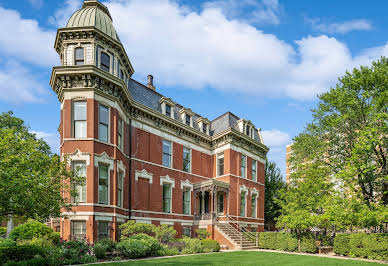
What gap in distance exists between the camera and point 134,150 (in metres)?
23.5

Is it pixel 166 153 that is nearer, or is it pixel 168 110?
pixel 166 153

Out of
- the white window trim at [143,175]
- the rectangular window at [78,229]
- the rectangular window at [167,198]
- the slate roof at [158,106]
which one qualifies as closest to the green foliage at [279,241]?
the rectangular window at [167,198]

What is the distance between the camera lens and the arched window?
19.6 meters

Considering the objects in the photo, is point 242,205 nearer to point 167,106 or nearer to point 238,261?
point 167,106

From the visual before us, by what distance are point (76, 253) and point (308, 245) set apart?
16.6 meters

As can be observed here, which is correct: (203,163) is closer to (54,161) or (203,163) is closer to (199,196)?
(199,196)

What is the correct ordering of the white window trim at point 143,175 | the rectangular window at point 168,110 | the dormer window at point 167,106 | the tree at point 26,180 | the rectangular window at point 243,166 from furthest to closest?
the rectangular window at point 243,166
the rectangular window at point 168,110
the dormer window at point 167,106
the white window trim at point 143,175
the tree at point 26,180

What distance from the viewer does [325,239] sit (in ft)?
80.8

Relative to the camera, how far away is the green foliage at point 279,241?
2400 cm

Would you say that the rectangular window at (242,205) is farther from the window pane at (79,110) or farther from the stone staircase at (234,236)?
the window pane at (79,110)

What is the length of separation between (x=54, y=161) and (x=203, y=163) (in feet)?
63.8

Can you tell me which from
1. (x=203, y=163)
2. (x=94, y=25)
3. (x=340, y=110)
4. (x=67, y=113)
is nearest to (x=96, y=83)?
(x=67, y=113)

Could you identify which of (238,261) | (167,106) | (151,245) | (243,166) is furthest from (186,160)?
(238,261)

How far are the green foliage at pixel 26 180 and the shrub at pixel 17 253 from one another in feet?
8.56
